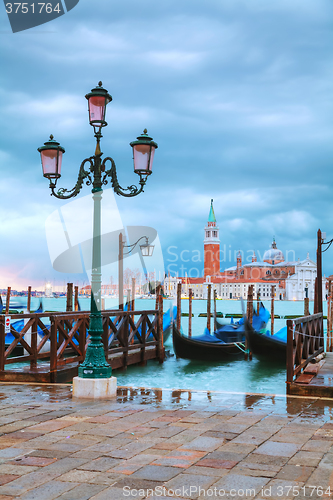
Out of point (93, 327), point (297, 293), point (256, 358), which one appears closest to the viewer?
point (93, 327)

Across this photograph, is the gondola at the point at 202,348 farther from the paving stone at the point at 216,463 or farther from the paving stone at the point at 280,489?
the paving stone at the point at 280,489

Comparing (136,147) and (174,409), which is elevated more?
(136,147)

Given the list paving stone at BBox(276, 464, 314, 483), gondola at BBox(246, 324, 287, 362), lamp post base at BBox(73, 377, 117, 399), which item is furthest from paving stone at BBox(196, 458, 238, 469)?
gondola at BBox(246, 324, 287, 362)

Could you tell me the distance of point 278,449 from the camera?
338 centimetres

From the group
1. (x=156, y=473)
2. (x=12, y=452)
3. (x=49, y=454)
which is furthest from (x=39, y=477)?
(x=156, y=473)

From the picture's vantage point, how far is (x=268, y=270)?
107 meters

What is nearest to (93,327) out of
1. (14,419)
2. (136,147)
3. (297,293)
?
(14,419)

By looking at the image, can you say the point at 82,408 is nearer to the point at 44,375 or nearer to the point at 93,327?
the point at 93,327

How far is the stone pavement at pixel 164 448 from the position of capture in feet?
8.79

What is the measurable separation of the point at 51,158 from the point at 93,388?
8.10 feet

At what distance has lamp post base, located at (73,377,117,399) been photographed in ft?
16.9

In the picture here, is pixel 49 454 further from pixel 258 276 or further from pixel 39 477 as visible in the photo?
pixel 258 276

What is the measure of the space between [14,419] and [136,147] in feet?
9.63

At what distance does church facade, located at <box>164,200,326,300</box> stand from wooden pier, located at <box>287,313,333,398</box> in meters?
85.9
